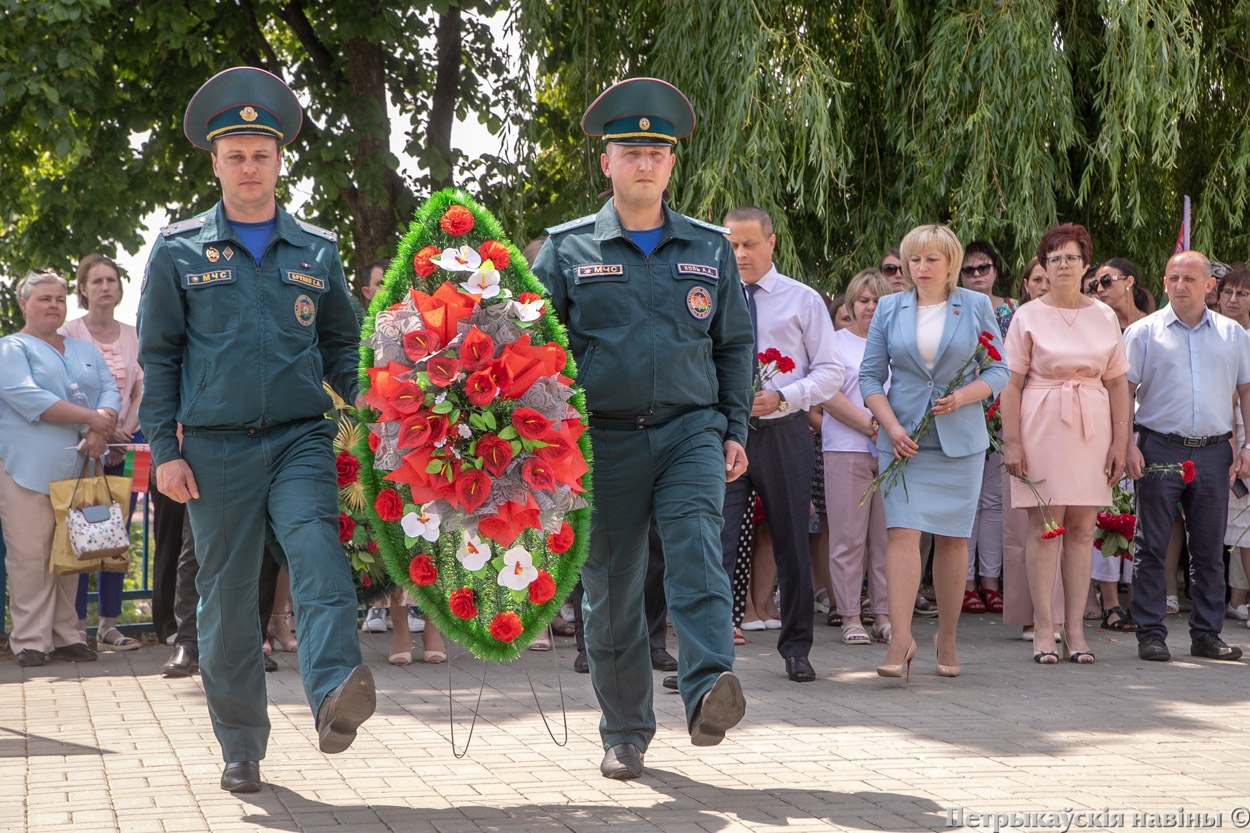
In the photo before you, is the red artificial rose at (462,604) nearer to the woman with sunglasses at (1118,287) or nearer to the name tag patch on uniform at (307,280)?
the name tag patch on uniform at (307,280)

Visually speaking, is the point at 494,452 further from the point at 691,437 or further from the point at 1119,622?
the point at 1119,622

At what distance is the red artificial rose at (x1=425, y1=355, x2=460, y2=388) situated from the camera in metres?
4.80

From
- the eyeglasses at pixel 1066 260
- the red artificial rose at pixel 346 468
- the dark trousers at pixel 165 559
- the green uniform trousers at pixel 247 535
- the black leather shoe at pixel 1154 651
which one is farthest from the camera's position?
the dark trousers at pixel 165 559

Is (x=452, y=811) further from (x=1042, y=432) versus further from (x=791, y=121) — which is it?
(x=791, y=121)

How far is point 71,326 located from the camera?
937 cm

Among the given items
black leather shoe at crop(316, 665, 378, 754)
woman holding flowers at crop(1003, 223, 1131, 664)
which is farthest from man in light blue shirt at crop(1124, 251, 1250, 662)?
black leather shoe at crop(316, 665, 378, 754)

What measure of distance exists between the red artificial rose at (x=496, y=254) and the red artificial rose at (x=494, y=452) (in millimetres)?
615

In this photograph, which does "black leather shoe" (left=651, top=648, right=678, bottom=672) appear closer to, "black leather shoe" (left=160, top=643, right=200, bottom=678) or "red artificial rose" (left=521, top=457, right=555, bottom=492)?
"black leather shoe" (left=160, top=643, right=200, bottom=678)

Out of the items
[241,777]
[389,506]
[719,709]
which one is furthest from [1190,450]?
[241,777]

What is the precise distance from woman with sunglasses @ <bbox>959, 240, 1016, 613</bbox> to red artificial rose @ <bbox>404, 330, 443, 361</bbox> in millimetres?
5472

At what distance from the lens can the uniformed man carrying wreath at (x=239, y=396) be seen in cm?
498

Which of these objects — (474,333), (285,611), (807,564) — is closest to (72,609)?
(285,611)

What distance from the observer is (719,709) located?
4.71 m

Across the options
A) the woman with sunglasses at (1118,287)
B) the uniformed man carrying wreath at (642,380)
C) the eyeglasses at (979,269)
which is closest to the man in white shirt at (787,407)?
the uniformed man carrying wreath at (642,380)
